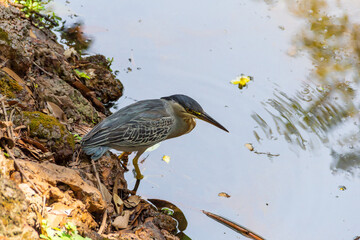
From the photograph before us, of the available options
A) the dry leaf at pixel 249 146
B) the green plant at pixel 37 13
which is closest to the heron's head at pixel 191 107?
the dry leaf at pixel 249 146

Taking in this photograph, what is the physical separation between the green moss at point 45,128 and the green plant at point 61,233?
1182mm

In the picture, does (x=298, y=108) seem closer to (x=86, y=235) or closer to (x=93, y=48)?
(x=93, y=48)

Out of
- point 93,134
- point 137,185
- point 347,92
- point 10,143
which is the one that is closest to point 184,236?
point 137,185

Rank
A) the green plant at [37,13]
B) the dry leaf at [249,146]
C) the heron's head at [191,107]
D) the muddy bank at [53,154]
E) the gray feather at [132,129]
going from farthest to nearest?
the green plant at [37,13] → the dry leaf at [249,146] → the heron's head at [191,107] → the gray feather at [132,129] → the muddy bank at [53,154]

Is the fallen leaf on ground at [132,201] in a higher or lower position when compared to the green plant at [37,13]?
lower

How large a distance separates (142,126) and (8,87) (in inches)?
58.4

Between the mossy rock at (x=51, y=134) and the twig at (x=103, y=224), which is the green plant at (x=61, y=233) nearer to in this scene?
the twig at (x=103, y=224)

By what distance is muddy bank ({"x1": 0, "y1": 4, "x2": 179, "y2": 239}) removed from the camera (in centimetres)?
341

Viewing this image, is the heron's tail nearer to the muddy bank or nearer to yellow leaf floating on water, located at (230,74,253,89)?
the muddy bank

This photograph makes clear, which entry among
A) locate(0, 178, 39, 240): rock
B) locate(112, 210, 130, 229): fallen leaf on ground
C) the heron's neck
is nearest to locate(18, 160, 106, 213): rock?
locate(112, 210, 130, 229): fallen leaf on ground

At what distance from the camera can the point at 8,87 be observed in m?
4.64

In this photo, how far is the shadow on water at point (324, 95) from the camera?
604cm

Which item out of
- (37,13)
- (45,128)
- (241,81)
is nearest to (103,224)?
(45,128)

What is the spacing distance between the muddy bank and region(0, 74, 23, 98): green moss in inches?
0.4
